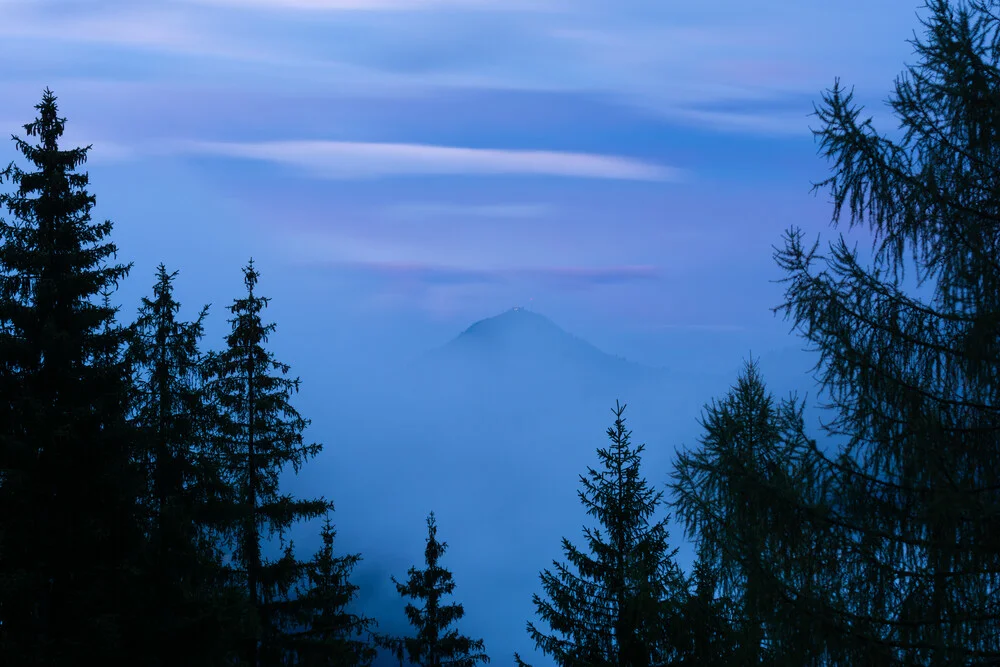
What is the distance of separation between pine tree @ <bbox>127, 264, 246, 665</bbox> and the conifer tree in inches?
411

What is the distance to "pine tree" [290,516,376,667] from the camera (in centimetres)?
1703

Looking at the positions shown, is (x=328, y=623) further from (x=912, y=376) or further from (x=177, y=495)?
(x=912, y=376)

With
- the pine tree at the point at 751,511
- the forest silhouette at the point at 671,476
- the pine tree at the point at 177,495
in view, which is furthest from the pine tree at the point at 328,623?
the pine tree at the point at 751,511

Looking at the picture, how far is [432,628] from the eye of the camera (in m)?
25.5

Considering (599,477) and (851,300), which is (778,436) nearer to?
(851,300)

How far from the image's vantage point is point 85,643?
38.0 feet

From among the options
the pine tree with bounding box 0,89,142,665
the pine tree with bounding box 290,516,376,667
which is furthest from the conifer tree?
the pine tree with bounding box 290,516,376,667

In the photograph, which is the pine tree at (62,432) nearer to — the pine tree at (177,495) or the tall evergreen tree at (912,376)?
the pine tree at (177,495)

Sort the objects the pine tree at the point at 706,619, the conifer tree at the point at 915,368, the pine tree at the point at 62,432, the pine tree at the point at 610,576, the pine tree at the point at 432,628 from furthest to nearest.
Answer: the pine tree at the point at 432,628 → the pine tree at the point at 610,576 → the pine tree at the point at 62,432 → the pine tree at the point at 706,619 → the conifer tree at the point at 915,368

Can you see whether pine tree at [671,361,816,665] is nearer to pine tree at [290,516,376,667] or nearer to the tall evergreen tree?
the tall evergreen tree

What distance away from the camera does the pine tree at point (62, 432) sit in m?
11.8

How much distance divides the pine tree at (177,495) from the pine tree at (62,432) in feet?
1.77

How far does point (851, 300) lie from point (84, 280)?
1128 centimetres

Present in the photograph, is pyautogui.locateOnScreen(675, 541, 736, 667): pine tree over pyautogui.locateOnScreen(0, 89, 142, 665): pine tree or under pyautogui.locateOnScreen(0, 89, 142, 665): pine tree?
under
